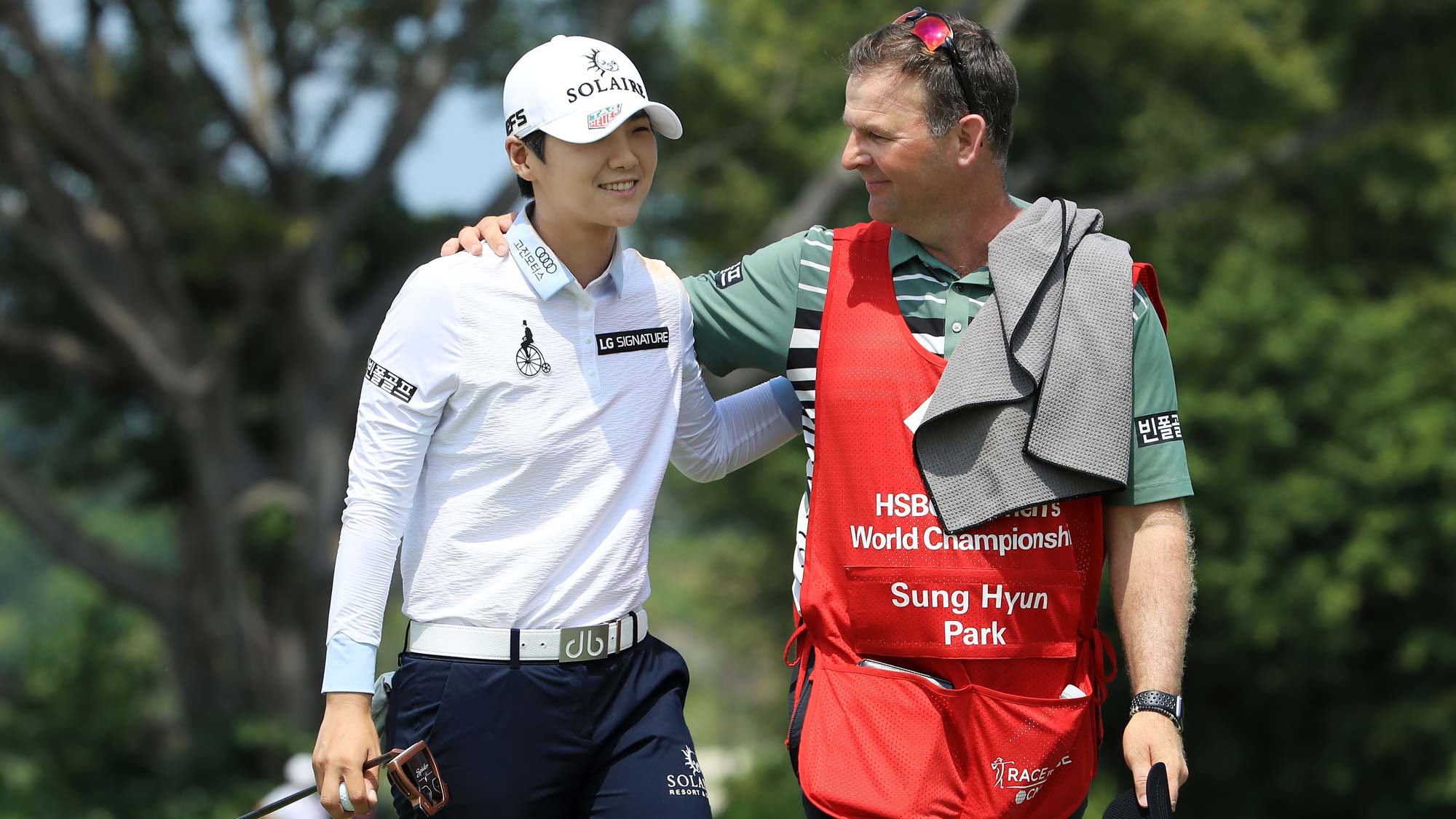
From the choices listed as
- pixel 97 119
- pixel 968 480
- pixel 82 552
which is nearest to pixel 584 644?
pixel 968 480

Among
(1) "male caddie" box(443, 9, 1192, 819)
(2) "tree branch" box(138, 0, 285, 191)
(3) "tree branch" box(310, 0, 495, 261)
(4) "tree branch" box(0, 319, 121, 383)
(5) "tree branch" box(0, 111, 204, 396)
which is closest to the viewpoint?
(1) "male caddie" box(443, 9, 1192, 819)

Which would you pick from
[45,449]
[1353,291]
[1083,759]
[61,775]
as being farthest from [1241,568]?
[1083,759]

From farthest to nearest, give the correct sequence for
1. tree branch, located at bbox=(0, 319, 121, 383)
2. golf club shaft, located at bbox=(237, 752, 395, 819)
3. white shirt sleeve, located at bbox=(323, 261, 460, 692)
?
1. tree branch, located at bbox=(0, 319, 121, 383)
2. white shirt sleeve, located at bbox=(323, 261, 460, 692)
3. golf club shaft, located at bbox=(237, 752, 395, 819)

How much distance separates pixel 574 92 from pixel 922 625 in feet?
4.25

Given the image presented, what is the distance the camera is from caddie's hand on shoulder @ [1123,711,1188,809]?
3.16 meters

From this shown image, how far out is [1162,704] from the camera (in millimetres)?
3205

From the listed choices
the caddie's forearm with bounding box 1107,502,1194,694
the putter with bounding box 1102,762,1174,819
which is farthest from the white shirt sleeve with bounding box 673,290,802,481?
the putter with bounding box 1102,762,1174,819

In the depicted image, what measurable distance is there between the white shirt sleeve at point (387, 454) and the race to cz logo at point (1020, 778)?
1.28 meters

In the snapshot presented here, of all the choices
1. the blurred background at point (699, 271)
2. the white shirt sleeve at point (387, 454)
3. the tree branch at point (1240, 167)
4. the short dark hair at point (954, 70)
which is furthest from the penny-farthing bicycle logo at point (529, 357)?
the tree branch at point (1240, 167)

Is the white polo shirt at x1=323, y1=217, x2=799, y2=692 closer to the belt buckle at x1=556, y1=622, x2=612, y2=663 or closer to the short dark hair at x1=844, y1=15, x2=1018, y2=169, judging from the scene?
the belt buckle at x1=556, y1=622, x2=612, y2=663

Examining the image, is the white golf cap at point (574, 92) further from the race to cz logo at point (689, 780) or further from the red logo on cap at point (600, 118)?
the race to cz logo at point (689, 780)

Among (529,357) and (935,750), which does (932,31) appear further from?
(935,750)

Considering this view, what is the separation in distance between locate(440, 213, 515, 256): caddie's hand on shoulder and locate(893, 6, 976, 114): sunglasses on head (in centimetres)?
96

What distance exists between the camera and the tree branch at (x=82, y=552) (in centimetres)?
1412
